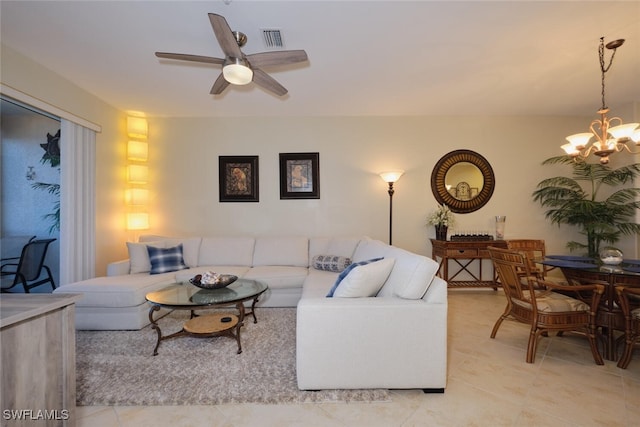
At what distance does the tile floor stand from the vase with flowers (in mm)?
1979

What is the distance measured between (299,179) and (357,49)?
7.02ft

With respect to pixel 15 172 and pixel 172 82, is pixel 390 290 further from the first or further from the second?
pixel 15 172

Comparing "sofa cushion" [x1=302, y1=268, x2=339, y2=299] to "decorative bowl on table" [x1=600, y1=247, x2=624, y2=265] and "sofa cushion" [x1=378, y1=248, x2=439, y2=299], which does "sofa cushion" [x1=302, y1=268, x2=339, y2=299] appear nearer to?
"sofa cushion" [x1=378, y1=248, x2=439, y2=299]

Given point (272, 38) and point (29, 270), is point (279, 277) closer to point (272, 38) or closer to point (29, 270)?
point (272, 38)

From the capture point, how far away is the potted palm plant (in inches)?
148

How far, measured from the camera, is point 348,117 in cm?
430

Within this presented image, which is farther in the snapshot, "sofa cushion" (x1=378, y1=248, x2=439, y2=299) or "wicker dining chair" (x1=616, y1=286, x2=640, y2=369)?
"wicker dining chair" (x1=616, y1=286, x2=640, y2=369)

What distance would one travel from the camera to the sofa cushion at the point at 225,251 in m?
3.79

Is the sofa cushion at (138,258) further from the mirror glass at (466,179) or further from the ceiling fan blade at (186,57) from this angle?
the mirror glass at (466,179)

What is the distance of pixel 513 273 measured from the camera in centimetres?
235

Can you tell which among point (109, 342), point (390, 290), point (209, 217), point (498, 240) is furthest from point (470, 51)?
point (109, 342)

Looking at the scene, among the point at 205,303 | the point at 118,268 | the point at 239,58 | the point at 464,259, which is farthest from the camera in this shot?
the point at 464,259

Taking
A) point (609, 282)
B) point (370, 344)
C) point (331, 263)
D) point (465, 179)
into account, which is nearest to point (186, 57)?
point (370, 344)

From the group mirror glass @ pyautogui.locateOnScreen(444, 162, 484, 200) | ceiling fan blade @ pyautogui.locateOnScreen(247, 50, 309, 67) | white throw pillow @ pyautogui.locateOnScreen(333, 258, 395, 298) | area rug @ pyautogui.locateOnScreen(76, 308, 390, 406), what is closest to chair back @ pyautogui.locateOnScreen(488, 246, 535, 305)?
white throw pillow @ pyautogui.locateOnScreen(333, 258, 395, 298)
